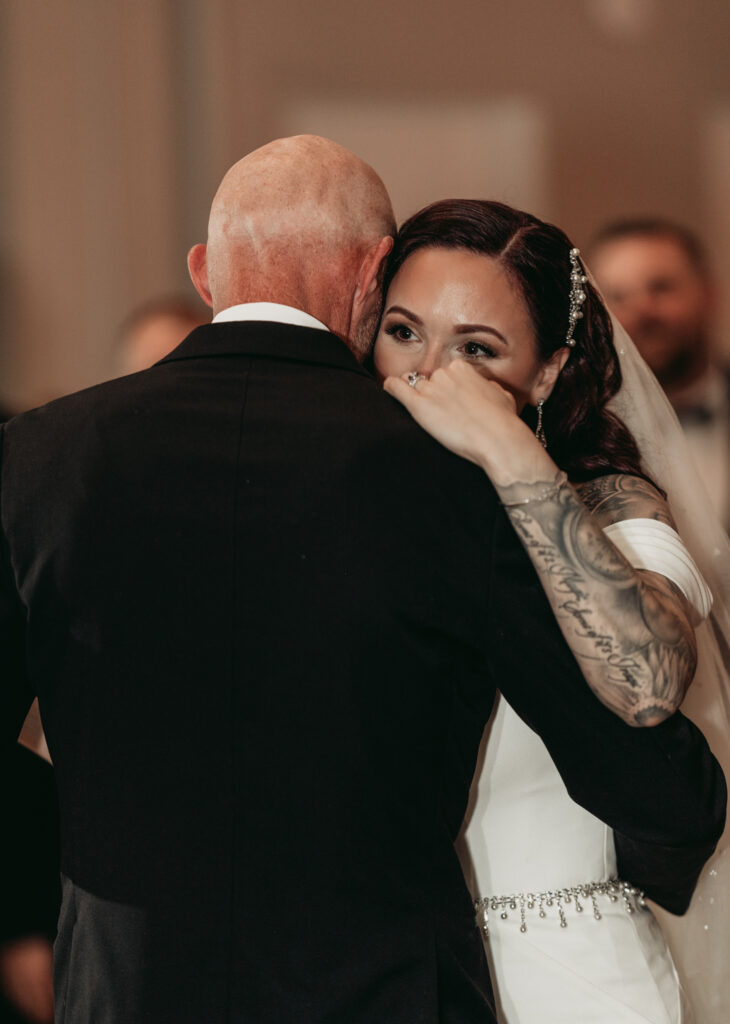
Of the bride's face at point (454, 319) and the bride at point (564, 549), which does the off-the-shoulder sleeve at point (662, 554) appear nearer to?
the bride at point (564, 549)

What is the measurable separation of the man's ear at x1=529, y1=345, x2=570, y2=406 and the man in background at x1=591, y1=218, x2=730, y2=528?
153cm

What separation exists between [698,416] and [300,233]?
8.23 feet

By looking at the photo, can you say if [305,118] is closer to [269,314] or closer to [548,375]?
[548,375]

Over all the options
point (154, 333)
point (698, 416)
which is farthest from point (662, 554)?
point (154, 333)

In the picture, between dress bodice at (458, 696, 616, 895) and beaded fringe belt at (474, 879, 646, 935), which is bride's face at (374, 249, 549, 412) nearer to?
dress bodice at (458, 696, 616, 895)

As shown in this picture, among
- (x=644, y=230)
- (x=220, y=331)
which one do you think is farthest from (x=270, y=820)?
(x=644, y=230)

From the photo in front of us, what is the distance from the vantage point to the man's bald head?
130 centimetres

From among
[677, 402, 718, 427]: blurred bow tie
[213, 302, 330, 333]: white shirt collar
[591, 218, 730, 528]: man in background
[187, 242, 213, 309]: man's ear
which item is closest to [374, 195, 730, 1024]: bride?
[213, 302, 330, 333]: white shirt collar

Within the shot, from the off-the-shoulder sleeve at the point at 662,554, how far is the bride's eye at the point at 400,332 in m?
0.42

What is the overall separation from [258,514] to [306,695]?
185mm

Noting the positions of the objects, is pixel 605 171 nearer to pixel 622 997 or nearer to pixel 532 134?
pixel 532 134

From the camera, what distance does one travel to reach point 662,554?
1.42 metres

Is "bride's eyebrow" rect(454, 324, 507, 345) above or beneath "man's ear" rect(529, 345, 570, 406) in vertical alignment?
above

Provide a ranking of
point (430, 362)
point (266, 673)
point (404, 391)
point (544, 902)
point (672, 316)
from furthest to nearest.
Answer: point (672, 316) → point (430, 362) → point (544, 902) → point (404, 391) → point (266, 673)
